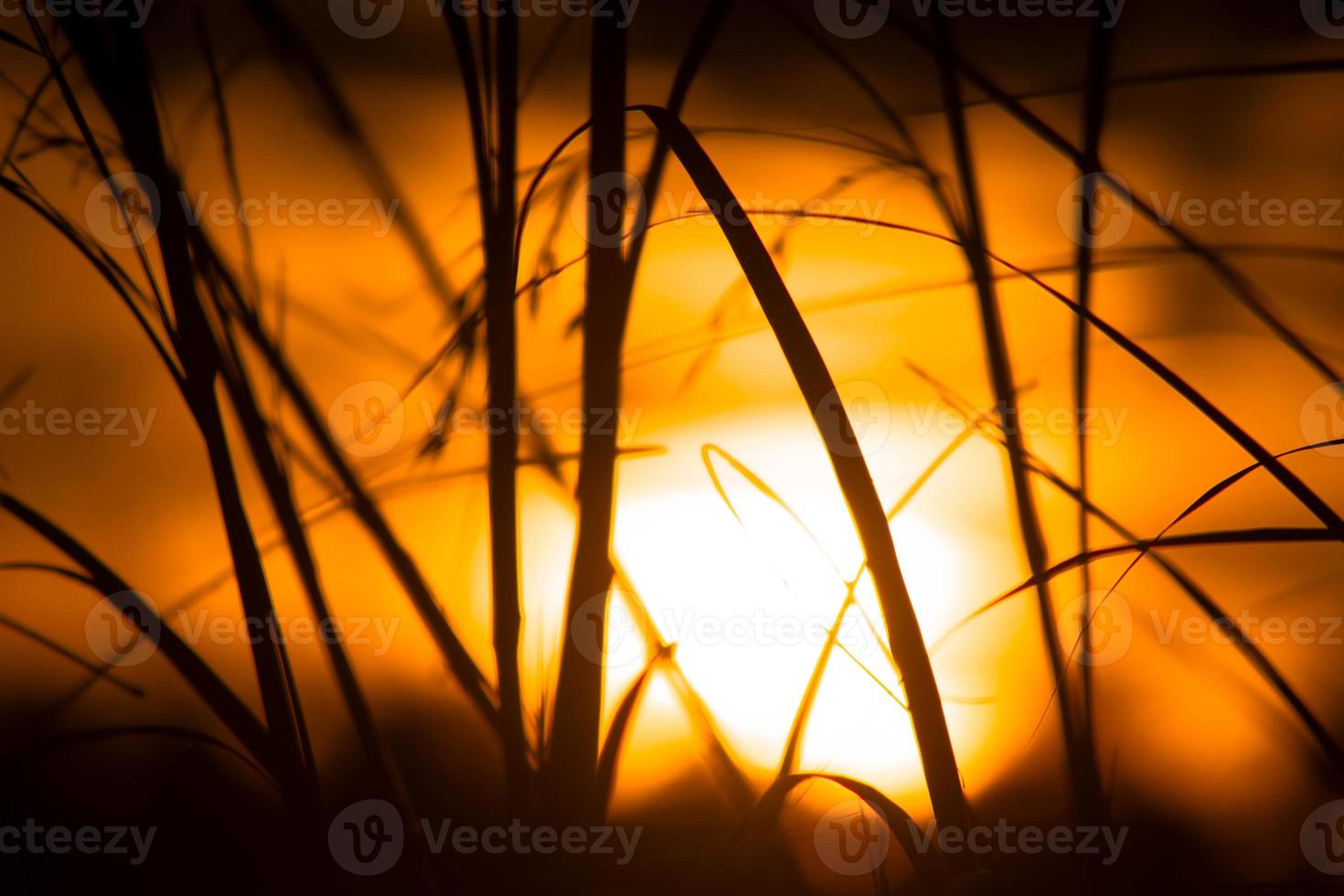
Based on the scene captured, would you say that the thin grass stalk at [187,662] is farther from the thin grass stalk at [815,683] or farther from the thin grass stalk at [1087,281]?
the thin grass stalk at [1087,281]

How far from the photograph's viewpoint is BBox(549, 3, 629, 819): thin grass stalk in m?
0.36

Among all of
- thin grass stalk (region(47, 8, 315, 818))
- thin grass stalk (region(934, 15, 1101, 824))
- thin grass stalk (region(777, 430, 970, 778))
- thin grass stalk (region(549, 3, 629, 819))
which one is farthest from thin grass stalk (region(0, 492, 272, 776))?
thin grass stalk (region(934, 15, 1101, 824))

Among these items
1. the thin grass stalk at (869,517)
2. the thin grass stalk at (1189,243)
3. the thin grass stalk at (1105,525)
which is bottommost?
the thin grass stalk at (869,517)

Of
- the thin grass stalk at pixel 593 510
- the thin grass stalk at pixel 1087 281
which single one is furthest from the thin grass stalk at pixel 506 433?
the thin grass stalk at pixel 1087 281

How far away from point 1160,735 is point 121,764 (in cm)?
54

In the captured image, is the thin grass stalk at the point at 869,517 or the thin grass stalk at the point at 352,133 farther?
the thin grass stalk at the point at 352,133

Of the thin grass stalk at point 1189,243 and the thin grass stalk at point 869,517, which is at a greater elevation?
the thin grass stalk at point 1189,243

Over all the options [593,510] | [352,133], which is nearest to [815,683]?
[593,510]

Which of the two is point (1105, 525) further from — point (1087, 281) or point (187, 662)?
A: point (187, 662)

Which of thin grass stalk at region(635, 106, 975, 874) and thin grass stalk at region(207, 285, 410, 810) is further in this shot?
thin grass stalk at region(207, 285, 410, 810)

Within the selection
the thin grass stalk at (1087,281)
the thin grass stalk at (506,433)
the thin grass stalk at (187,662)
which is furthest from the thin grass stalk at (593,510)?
the thin grass stalk at (1087,281)

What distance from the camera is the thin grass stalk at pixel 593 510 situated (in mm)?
357

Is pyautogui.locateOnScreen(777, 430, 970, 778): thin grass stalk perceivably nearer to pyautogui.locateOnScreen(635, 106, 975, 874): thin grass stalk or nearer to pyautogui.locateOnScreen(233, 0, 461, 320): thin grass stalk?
pyautogui.locateOnScreen(635, 106, 975, 874): thin grass stalk

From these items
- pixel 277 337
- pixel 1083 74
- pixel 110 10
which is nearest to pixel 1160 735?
pixel 1083 74
